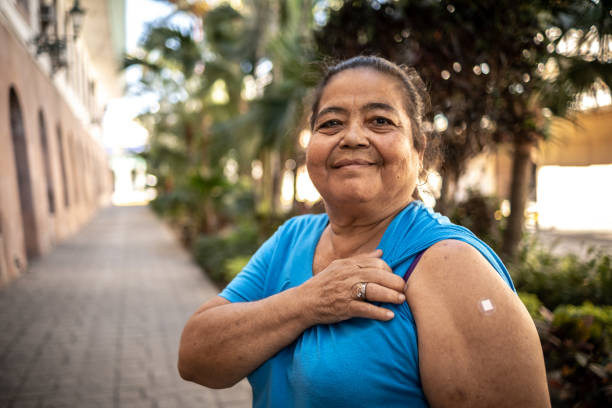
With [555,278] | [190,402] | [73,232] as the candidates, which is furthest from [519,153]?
[73,232]

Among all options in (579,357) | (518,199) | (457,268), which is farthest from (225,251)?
(457,268)

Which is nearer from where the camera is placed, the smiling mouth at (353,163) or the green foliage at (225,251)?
the smiling mouth at (353,163)

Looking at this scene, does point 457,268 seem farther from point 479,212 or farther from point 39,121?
point 39,121

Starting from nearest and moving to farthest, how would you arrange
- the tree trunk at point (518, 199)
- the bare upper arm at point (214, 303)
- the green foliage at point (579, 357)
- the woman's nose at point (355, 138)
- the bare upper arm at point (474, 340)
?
the bare upper arm at point (474, 340) < the woman's nose at point (355, 138) < the bare upper arm at point (214, 303) < the green foliage at point (579, 357) < the tree trunk at point (518, 199)

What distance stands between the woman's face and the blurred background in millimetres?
429

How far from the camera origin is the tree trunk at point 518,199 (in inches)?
225

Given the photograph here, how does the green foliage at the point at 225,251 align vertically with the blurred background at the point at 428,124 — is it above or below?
below

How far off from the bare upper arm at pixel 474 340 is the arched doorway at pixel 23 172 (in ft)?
34.0

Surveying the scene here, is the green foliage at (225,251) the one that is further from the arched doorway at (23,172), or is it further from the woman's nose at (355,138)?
the woman's nose at (355,138)

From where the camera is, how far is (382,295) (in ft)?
3.67

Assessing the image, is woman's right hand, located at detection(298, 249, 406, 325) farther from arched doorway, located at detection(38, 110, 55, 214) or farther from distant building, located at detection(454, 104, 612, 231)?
distant building, located at detection(454, 104, 612, 231)

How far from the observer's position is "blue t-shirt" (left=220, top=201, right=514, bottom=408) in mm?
1102

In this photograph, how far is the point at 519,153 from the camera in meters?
5.66

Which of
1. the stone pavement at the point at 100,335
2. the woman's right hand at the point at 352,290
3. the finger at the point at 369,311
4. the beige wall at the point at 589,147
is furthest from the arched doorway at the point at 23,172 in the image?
the beige wall at the point at 589,147
